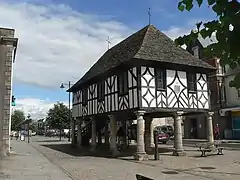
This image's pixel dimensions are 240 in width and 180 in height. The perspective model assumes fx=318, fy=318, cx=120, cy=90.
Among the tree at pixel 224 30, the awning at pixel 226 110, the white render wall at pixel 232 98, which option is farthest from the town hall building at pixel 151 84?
the white render wall at pixel 232 98

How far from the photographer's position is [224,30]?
243cm

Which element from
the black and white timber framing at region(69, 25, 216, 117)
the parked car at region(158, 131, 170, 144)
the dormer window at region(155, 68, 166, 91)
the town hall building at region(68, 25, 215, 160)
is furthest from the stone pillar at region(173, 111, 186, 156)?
the parked car at region(158, 131, 170, 144)

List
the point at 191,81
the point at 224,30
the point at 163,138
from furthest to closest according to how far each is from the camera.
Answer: the point at 163,138 < the point at 191,81 < the point at 224,30

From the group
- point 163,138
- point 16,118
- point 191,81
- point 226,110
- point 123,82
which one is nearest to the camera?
point 123,82

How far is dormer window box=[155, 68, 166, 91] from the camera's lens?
61.7 ft

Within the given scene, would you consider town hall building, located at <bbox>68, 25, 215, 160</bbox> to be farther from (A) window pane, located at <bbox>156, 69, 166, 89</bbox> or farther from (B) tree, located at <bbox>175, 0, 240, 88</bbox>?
(B) tree, located at <bbox>175, 0, 240, 88</bbox>

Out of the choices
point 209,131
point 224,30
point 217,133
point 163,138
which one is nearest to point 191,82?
point 209,131

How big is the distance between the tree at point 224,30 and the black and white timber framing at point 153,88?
14.7 metres

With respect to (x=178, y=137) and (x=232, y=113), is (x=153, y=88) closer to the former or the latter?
(x=178, y=137)

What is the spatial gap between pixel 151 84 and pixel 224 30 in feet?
52.4

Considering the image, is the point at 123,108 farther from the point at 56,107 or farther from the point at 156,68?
the point at 56,107

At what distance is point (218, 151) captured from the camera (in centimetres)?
1956

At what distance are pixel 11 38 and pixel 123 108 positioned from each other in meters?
7.61

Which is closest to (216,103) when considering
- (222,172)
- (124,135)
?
(124,135)
